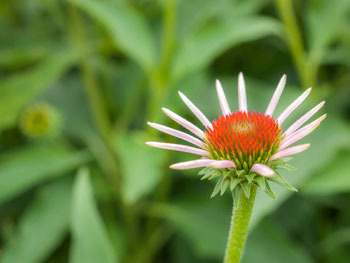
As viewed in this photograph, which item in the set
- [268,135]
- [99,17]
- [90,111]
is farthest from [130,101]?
[268,135]

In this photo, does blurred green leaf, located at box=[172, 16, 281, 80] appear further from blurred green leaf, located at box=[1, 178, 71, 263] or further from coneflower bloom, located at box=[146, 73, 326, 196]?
coneflower bloom, located at box=[146, 73, 326, 196]

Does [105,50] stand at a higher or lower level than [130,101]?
higher

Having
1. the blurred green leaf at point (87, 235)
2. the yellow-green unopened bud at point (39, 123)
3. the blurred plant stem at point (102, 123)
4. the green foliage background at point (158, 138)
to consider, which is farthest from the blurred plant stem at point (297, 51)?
the blurred green leaf at point (87, 235)

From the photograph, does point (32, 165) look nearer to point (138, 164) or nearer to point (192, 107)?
point (138, 164)

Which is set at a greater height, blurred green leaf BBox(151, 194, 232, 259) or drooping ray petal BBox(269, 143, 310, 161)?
blurred green leaf BBox(151, 194, 232, 259)

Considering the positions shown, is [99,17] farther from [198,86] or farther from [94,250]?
[94,250]

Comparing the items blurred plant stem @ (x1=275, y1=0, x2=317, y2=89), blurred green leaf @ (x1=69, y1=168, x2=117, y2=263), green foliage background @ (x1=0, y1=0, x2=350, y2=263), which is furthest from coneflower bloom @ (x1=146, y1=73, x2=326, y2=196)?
blurred plant stem @ (x1=275, y1=0, x2=317, y2=89)

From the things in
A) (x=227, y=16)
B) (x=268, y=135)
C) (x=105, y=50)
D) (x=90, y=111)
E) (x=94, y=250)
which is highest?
(x=227, y=16)

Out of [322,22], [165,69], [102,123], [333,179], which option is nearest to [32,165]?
[102,123]
